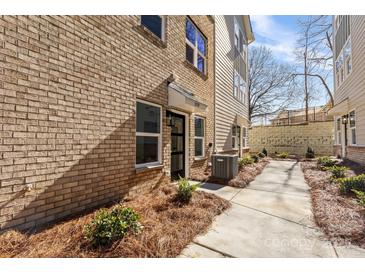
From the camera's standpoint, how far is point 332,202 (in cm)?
436

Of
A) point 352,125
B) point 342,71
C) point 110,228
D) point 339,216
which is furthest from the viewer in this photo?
point 342,71

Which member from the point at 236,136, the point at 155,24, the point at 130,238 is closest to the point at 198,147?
the point at 155,24

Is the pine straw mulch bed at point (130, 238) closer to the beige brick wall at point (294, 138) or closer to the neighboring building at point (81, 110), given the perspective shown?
the neighboring building at point (81, 110)

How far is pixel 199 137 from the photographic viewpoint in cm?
772

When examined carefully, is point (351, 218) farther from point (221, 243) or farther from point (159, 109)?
point (159, 109)

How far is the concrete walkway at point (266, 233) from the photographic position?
2537mm

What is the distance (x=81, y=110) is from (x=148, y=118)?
1.93m

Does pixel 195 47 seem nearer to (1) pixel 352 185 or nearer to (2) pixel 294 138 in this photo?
(1) pixel 352 185

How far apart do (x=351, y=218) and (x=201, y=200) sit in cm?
279

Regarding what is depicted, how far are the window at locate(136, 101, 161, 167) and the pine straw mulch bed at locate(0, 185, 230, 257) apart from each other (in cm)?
160

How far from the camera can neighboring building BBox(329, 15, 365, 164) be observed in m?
8.23

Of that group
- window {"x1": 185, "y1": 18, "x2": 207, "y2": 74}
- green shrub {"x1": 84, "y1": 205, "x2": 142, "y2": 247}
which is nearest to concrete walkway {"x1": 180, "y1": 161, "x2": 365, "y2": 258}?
green shrub {"x1": 84, "y1": 205, "x2": 142, "y2": 247}

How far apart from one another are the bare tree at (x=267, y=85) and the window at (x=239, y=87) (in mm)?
11921
